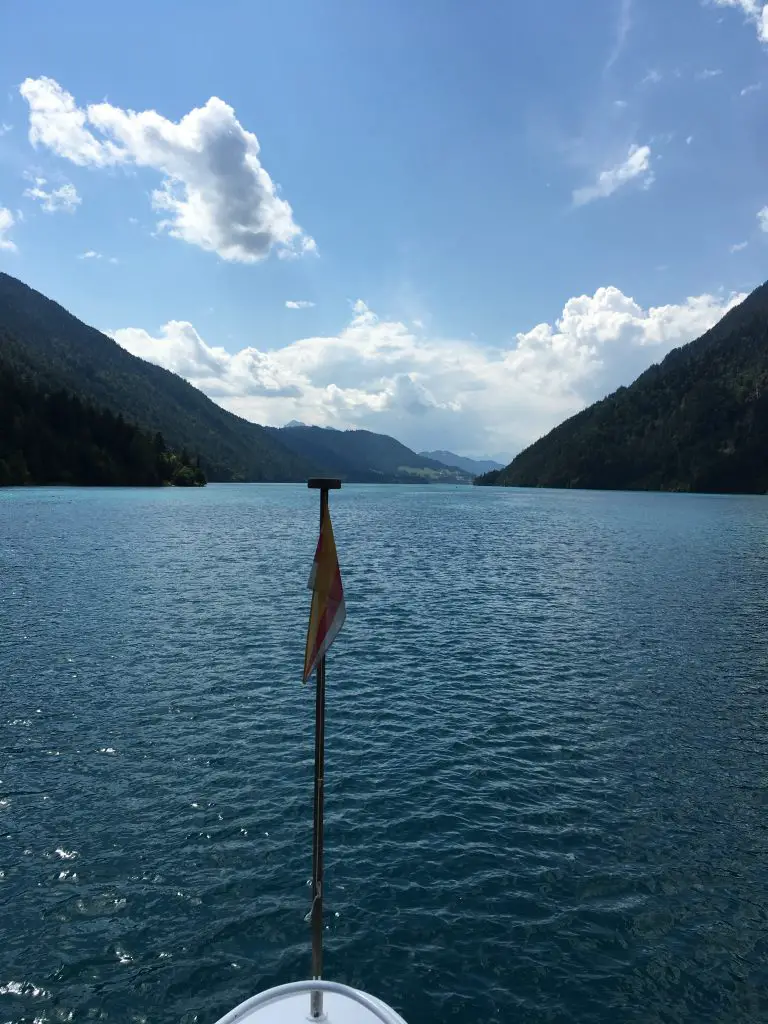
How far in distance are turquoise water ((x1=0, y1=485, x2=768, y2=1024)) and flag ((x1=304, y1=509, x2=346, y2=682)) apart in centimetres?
801

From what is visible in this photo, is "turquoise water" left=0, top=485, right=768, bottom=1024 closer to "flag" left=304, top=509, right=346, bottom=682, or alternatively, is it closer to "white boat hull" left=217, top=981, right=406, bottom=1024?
"white boat hull" left=217, top=981, right=406, bottom=1024

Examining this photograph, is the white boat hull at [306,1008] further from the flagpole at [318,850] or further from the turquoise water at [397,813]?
the turquoise water at [397,813]

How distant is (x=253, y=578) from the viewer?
209 feet

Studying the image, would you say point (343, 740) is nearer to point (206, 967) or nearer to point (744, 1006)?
point (206, 967)

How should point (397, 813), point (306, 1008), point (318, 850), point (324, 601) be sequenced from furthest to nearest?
point (397, 813), point (318, 850), point (324, 601), point (306, 1008)

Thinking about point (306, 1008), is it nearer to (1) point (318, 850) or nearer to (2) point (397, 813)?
(1) point (318, 850)

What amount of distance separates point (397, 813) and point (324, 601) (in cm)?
1253

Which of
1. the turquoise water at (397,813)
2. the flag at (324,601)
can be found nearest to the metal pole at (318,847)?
the flag at (324,601)

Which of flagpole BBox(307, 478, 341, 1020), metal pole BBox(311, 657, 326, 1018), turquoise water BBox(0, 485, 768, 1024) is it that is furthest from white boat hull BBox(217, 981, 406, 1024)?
turquoise water BBox(0, 485, 768, 1024)

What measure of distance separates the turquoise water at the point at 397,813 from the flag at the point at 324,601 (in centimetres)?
801

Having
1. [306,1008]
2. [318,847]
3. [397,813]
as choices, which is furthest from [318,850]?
[397,813]

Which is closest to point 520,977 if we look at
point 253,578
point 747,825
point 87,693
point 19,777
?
point 747,825

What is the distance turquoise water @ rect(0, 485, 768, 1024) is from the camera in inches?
523

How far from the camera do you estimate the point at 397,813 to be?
19.9 metres
